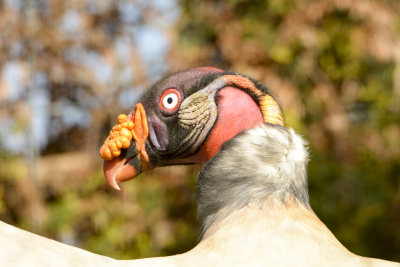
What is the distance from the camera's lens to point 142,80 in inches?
268

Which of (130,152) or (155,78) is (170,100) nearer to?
(130,152)

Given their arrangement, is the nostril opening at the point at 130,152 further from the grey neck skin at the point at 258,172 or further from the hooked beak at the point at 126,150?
the grey neck skin at the point at 258,172

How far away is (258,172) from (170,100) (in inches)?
20.3

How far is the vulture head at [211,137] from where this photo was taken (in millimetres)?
1943

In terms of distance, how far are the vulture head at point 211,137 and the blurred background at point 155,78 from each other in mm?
3898

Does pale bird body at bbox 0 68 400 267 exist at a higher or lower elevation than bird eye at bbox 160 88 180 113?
lower

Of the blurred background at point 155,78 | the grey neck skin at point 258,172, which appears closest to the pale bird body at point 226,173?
the grey neck skin at point 258,172

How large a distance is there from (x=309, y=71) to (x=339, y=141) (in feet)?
2.81

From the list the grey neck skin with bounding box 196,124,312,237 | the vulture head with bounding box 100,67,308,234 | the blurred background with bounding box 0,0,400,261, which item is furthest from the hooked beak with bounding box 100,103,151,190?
the blurred background with bounding box 0,0,400,261

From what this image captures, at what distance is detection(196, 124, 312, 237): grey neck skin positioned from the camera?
1.92 metres

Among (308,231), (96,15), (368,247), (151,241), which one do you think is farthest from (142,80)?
(308,231)

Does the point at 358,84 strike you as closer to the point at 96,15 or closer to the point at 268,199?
the point at 96,15

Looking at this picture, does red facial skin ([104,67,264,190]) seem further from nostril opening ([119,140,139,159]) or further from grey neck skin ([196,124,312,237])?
grey neck skin ([196,124,312,237])

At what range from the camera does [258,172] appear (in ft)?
6.33
